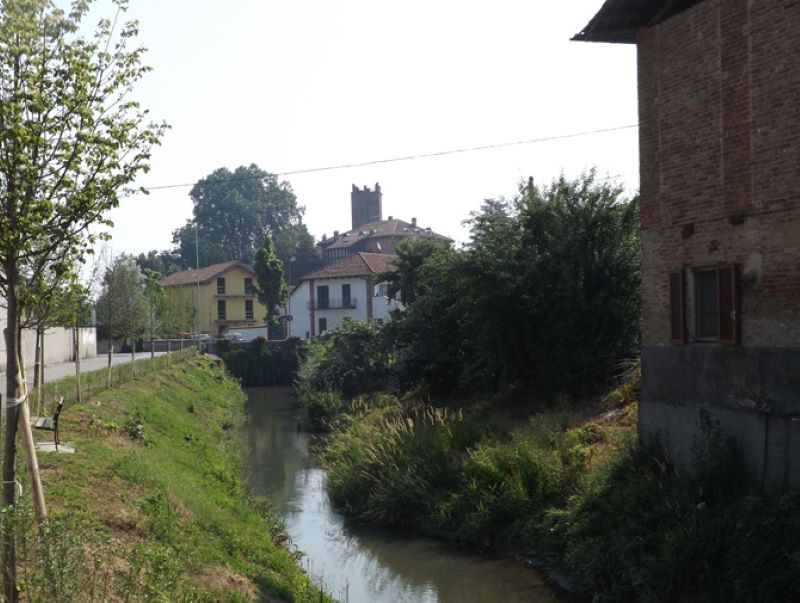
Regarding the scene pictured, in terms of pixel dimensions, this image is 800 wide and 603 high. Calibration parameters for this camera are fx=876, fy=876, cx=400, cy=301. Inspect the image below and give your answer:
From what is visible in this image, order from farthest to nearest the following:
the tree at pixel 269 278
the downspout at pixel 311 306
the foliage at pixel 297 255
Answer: the foliage at pixel 297 255 → the tree at pixel 269 278 → the downspout at pixel 311 306

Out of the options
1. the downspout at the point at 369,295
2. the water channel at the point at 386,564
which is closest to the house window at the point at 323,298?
the downspout at the point at 369,295

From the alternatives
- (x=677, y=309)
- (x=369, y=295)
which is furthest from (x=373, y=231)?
(x=677, y=309)

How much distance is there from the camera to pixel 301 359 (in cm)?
5553

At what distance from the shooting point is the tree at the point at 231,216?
11100 cm

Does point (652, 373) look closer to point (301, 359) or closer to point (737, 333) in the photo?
point (737, 333)

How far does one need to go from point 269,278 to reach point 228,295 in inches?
481

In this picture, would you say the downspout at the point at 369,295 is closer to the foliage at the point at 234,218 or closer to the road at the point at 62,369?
the road at the point at 62,369

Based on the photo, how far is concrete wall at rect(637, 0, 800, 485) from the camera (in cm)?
1194

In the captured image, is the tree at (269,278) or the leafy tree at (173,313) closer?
the leafy tree at (173,313)

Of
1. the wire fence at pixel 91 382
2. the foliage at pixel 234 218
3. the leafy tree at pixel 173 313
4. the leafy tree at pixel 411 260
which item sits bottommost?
the wire fence at pixel 91 382

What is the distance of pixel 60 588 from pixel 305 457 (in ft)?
73.5

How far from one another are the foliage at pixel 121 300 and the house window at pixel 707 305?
63.4ft

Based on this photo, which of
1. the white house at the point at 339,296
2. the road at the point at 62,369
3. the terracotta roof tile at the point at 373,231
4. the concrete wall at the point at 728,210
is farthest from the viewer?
the terracotta roof tile at the point at 373,231

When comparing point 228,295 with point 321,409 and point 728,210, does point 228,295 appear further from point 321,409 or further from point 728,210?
point 728,210
